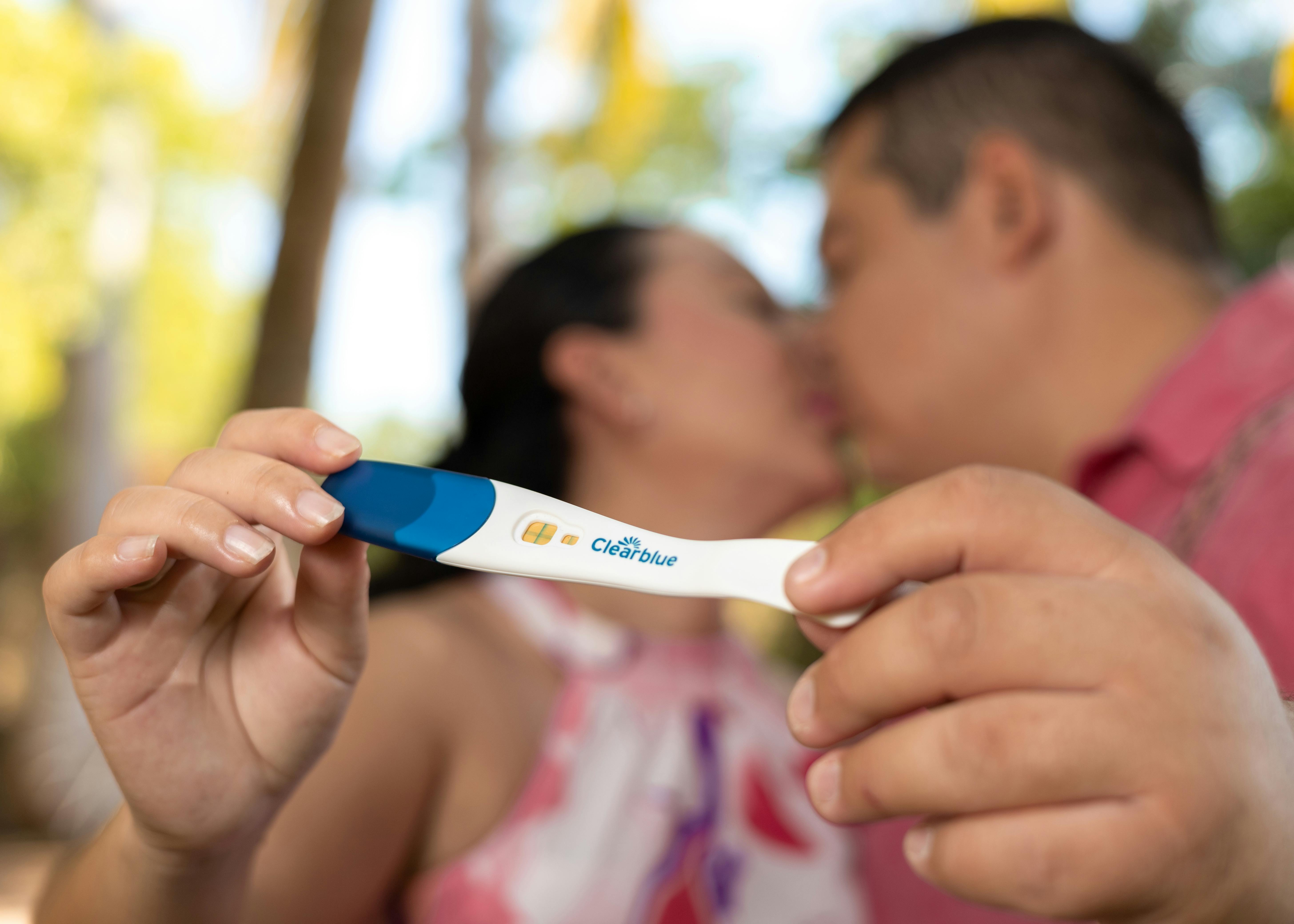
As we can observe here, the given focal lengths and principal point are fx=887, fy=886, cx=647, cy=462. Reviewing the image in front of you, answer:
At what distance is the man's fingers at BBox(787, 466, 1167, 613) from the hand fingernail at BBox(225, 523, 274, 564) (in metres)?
0.37

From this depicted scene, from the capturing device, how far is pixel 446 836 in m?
1.18

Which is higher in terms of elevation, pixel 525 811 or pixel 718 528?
pixel 718 528

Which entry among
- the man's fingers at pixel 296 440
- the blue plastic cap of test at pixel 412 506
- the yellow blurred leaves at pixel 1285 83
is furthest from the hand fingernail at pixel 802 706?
the yellow blurred leaves at pixel 1285 83

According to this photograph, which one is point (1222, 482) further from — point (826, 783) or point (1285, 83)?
point (1285, 83)

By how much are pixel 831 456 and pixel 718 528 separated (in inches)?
10.1

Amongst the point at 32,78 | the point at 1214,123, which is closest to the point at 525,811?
the point at 1214,123

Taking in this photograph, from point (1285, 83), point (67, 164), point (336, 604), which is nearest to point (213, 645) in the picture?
point (336, 604)

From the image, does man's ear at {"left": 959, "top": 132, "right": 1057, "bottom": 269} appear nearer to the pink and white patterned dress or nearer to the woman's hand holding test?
the pink and white patterned dress

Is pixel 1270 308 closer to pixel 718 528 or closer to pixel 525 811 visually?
pixel 718 528

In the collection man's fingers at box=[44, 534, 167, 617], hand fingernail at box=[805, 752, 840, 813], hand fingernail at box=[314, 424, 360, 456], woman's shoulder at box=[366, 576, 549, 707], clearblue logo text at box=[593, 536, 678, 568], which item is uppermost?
hand fingernail at box=[314, 424, 360, 456]

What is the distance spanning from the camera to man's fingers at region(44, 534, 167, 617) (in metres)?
0.62

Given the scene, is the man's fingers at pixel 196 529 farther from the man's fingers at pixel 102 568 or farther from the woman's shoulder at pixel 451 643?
the woman's shoulder at pixel 451 643

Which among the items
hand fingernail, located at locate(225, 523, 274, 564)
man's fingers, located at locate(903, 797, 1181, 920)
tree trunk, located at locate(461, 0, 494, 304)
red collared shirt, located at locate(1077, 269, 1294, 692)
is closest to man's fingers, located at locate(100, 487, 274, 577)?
hand fingernail, located at locate(225, 523, 274, 564)

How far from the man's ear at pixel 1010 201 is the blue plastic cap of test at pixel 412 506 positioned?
3.46 ft
